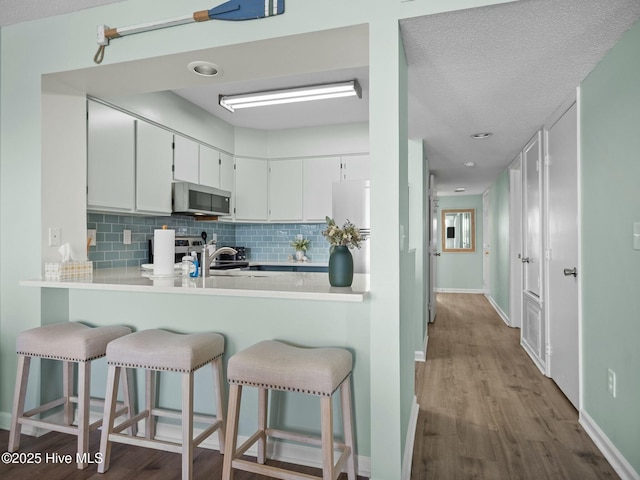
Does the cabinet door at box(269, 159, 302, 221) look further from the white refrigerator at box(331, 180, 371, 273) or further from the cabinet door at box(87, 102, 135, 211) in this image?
the cabinet door at box(87, 102, 135, 211)

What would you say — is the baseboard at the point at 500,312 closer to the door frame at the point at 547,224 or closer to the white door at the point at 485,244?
the white door at the point at 485,244

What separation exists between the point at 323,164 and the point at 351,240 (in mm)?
2902

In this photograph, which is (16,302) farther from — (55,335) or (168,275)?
(168,275)

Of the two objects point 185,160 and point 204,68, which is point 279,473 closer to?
point 204,68

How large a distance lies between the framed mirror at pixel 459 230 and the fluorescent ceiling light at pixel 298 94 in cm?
666

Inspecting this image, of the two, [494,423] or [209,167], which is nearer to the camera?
[494,423]

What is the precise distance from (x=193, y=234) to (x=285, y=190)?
45.5 inches

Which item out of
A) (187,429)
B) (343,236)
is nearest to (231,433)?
(187,429)

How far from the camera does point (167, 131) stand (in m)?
3.67

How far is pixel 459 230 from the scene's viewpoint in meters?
9.46

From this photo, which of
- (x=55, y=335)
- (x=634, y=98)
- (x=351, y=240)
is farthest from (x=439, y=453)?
(x=55, y=335)

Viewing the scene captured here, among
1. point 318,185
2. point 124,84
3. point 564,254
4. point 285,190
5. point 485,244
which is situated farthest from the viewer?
point 485,244

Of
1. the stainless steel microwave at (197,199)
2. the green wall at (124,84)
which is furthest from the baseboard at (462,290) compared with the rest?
the green wall at (124,84)

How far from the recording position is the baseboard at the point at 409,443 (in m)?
2.04
